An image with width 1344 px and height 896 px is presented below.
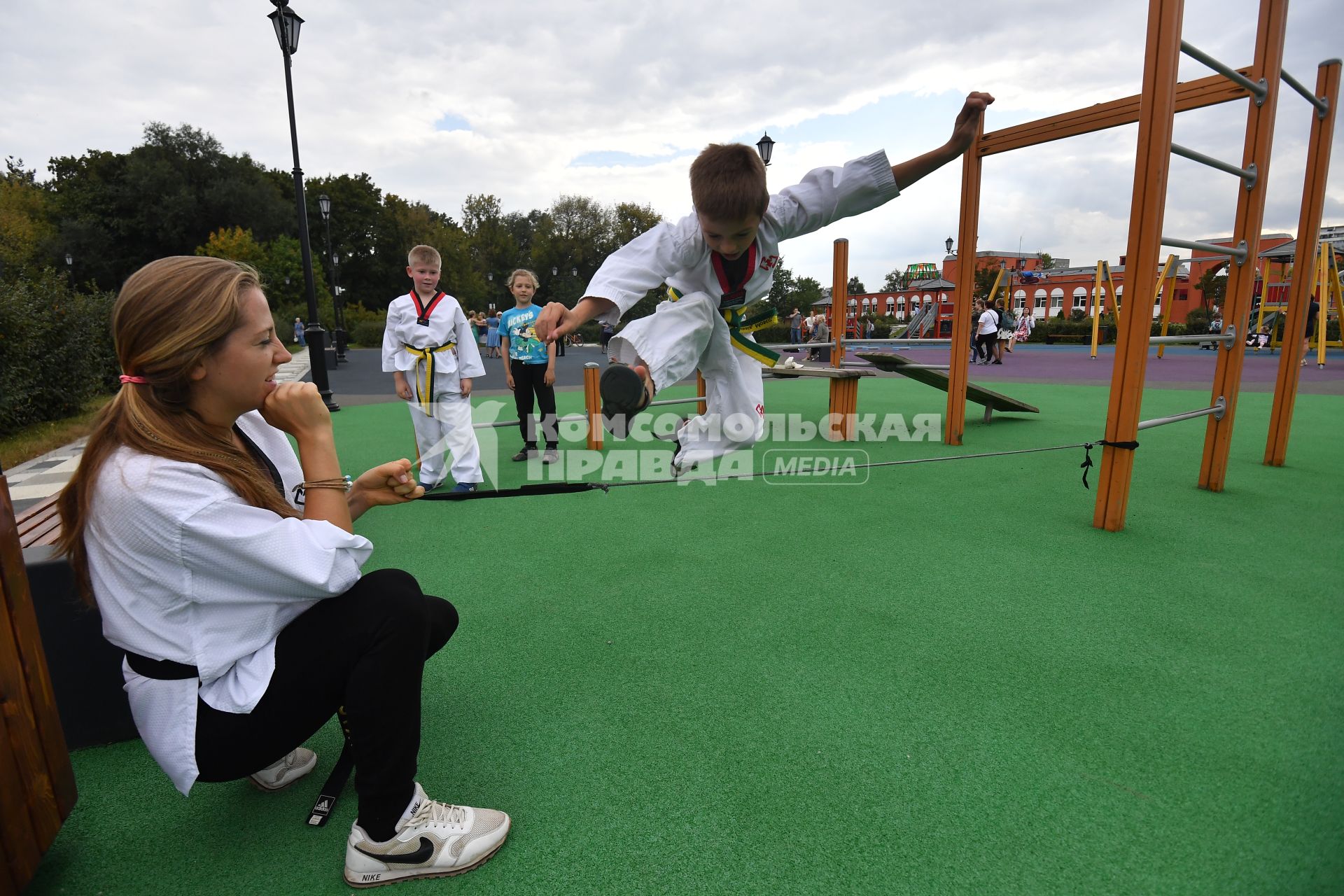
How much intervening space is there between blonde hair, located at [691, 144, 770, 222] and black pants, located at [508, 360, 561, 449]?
396 cm

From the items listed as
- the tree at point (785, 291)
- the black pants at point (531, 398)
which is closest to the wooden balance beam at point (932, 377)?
the black pants at point (531, 398)

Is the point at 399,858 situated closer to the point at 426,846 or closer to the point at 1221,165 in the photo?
the point at 426,846

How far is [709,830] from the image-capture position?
1.67 m

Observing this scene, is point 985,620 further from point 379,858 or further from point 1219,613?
point 379,858

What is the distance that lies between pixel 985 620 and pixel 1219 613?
3.22ft

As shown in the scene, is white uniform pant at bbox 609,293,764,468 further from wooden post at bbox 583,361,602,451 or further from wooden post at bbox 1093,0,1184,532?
wooden post at bbox 583,361,602,451

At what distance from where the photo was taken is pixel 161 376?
54.3 inches

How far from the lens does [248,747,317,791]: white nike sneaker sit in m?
1.88

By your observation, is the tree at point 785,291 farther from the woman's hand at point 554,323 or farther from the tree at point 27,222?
the woman's hand at point 554,323

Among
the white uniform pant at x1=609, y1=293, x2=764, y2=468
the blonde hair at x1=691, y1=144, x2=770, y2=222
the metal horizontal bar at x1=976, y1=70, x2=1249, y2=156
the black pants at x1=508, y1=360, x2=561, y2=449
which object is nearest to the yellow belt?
the black pants at x1=508, y1=360, x2=561, y2=449

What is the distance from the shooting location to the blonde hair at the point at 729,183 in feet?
7.86

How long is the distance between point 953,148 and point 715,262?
100 cm

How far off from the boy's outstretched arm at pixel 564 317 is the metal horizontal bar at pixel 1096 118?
11.5ft

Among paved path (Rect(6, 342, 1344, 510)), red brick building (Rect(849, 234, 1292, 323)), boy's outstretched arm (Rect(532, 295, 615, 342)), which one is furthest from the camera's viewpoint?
red brick building (Rect(849, 234, 1292, 323))
